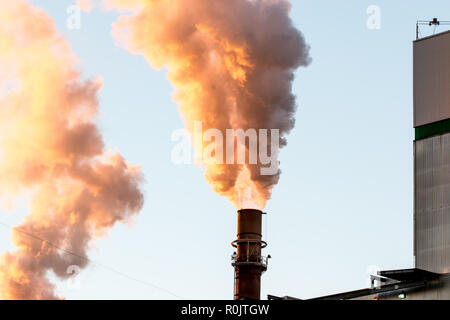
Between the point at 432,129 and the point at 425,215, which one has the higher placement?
the point at 432,129

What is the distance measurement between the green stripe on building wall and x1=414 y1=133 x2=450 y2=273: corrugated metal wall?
29 cm

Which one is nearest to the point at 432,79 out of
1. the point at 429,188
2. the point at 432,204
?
the point at 429,188

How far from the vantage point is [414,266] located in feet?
154

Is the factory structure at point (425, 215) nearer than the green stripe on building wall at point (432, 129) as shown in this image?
Yes

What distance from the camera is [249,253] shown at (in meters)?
51.9

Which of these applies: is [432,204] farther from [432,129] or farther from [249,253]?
[249,253]

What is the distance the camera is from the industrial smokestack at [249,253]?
170 ft

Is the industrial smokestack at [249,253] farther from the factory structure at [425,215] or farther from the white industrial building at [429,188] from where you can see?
the white industrial building at [429,188]

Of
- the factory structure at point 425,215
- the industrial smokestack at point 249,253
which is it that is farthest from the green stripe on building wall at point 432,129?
the industrial smokestack at point 249,253

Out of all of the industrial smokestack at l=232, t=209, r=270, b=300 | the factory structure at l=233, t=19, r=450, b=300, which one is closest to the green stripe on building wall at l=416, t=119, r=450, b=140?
the factory structure at l=233, t=19, r=450, b=300

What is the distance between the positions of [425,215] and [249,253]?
10280 mm

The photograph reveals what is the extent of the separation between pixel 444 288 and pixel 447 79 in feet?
39.4

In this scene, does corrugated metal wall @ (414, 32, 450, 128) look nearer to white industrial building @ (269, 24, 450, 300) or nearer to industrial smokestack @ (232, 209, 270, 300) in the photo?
white industrial building @ (269, 24, 450, 300)
